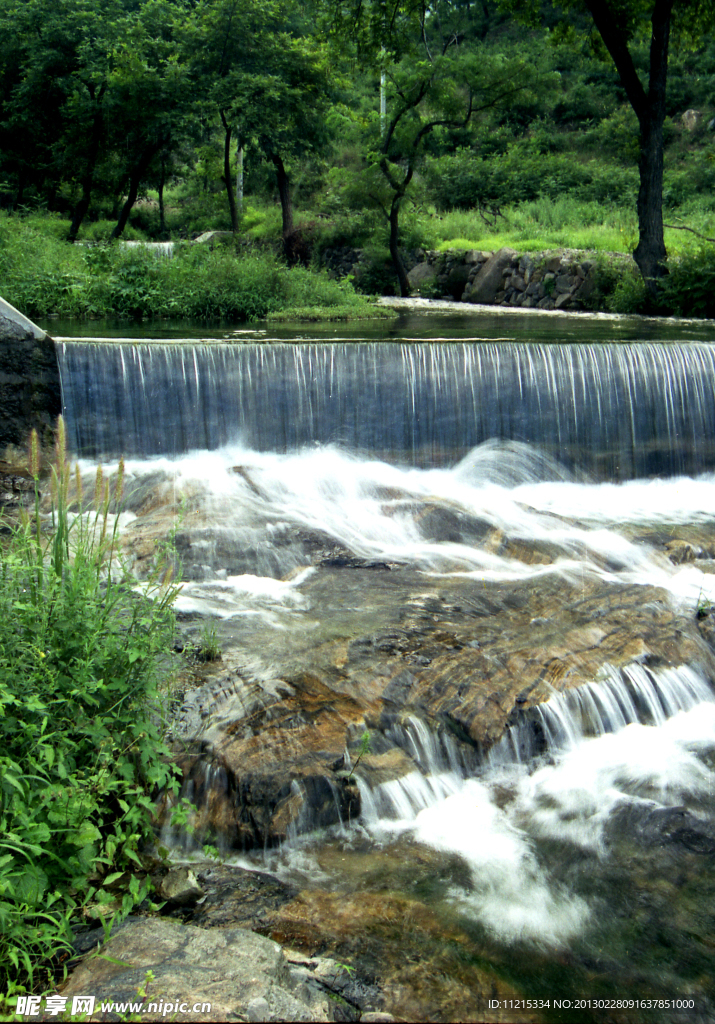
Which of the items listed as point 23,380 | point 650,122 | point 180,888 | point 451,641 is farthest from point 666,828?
point 650,122

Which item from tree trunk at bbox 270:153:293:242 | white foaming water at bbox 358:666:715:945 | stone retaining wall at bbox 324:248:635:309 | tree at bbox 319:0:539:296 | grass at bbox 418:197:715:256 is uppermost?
tree at bbox 319:0:539:296

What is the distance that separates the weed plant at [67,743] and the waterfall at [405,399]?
5270mm

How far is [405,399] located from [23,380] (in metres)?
4.02

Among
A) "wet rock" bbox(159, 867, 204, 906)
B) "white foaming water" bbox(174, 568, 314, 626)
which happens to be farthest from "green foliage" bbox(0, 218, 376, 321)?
"wet rock" bbox(159, 867, 204, 906)

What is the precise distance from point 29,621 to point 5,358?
545cm

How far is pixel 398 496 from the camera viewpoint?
8.09 metres

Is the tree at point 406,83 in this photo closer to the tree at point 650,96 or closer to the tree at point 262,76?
the tree at point 262,76

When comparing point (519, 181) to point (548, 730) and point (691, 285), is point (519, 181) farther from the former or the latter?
point (548, 730)

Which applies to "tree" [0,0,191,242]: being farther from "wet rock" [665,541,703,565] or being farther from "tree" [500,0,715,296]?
"wet rock" [665,541,703,565]

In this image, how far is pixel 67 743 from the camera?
311cm

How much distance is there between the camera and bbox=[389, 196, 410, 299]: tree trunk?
22266mm

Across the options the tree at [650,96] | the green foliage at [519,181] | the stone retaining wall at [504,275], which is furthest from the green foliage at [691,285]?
the green foliage at [519,181]

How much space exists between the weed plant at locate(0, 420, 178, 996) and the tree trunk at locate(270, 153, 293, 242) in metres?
20.5

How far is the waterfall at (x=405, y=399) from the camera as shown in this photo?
8.77m
